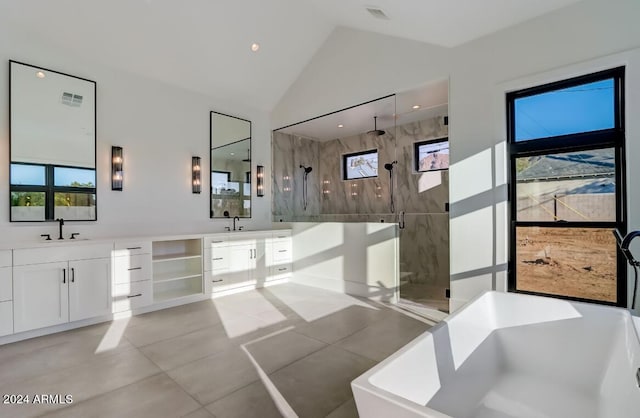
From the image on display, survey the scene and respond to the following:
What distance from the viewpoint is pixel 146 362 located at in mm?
2619

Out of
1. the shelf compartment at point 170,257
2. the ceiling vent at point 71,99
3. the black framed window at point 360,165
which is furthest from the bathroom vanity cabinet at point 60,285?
the black framed window at point 360,165

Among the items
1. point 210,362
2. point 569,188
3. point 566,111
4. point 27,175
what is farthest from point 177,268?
point 566,111

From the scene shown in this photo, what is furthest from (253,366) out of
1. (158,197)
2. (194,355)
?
(158,197)

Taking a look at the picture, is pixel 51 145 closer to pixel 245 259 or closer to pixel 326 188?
pixel 245 259

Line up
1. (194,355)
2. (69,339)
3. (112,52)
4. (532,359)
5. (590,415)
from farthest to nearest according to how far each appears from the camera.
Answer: (112,52)
(69,339)
(194,355)
(532,359)
(590,415)

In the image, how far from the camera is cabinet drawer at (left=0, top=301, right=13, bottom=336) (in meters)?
2.98

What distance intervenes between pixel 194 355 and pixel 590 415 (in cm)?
277

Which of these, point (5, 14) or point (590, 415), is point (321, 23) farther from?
point (590, 415)

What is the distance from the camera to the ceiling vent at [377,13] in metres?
3.67

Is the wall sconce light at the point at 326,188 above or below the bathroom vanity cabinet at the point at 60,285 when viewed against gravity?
above

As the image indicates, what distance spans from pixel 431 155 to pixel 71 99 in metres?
5.47

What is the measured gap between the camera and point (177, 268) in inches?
184

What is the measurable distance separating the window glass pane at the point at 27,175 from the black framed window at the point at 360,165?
4.67m

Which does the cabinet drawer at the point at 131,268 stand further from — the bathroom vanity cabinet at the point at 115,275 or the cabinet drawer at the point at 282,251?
the cabinet drawer at the point at 282,251
